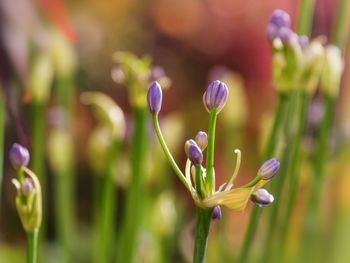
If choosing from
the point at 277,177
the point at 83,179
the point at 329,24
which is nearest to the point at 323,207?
the point at 329,24

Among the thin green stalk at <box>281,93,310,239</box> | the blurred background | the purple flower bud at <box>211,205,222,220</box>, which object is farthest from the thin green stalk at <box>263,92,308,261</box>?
the blurred background

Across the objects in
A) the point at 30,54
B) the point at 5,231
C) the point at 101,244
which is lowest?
the point at 5,231

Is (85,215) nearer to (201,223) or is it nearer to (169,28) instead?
(169,28)

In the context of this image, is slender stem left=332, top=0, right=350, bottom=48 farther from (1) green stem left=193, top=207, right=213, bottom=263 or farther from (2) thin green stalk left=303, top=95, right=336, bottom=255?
(1) green stem left=193, top=207, right=213, bottom=263

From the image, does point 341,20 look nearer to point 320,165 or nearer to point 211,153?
point 320,165

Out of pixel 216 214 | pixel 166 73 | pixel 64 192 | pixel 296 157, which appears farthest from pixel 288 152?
pixel 166 73

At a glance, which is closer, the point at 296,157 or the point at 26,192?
the point at 26,192

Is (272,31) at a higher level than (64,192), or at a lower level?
higher
